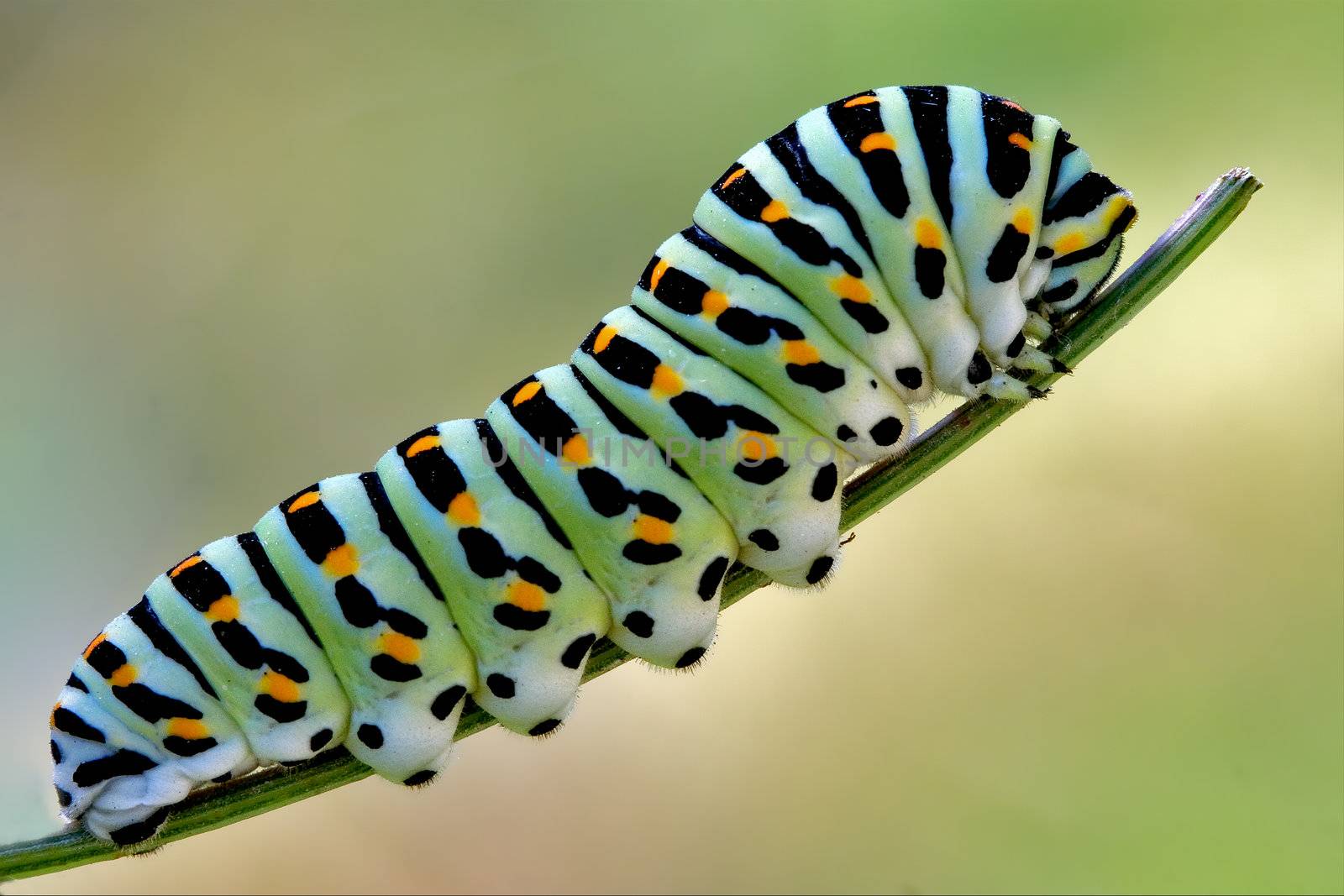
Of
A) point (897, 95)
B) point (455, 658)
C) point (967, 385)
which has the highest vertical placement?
point (897, 95)

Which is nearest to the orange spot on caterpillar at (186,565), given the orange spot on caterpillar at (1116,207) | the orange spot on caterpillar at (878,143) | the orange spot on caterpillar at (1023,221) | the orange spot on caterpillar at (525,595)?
the orange spot on caterpillar at (525,595)

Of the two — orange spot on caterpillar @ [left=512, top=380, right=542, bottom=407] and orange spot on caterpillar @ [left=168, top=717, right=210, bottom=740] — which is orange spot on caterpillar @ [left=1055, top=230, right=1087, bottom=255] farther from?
orange spot on caterpillar @ [left=168, top=717, right=210, bottom=740]

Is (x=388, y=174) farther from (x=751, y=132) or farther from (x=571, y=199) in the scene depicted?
(x=751, y=132)

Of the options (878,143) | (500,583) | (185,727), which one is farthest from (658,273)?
(185,727)

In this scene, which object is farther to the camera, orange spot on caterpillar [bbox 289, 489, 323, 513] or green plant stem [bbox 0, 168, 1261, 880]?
orange spot on caterpillar [bbox 289, 489, 323, 513]

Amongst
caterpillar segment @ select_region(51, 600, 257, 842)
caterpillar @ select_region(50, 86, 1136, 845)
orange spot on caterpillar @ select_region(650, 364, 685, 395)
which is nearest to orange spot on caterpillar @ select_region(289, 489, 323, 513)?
caterpillar @ select_region(50, 86, 1136, 845)

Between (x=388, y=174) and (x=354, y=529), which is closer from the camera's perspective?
(x=354, y=529)

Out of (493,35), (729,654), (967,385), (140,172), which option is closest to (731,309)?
(967,385)

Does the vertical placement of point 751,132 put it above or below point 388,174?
below
